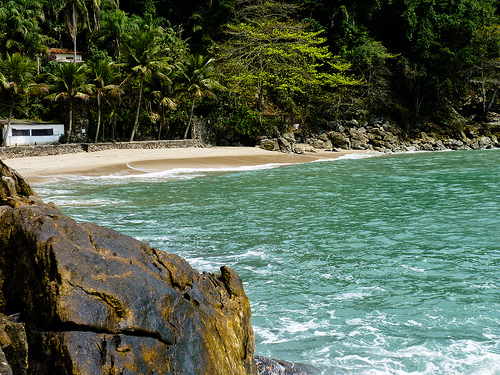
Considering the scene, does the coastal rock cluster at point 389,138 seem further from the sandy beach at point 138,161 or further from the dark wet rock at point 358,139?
the sandy beach at point 138,161

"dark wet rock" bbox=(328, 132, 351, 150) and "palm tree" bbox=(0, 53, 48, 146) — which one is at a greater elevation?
"palm tree" bbox=(0, 53, 48, 146)

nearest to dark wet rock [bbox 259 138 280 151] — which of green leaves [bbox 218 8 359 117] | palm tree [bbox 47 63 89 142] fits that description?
green leaves [bbox 218 8 359 117]

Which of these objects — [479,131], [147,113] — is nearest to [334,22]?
[479,131]

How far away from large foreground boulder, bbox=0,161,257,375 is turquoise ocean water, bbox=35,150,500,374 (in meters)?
1.83

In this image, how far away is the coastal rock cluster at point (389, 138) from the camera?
3762cm

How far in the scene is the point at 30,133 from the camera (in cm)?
3153

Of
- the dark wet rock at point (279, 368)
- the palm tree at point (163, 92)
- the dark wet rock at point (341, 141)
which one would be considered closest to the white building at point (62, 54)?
the palm tree at point (163, 92)

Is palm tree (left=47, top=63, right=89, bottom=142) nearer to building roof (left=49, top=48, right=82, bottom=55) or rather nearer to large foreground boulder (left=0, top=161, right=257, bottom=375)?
building roof (left=49, top=48, right=82, bottom=55)

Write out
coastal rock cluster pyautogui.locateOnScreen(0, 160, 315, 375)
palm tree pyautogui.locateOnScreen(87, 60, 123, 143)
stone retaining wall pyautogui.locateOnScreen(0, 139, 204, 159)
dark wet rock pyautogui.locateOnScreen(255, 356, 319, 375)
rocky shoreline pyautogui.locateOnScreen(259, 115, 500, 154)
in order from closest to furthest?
coastal rock cluster pyautogui.locateOnScreen(0, 160, 315, 375), dark wet rock pyautogui.locateOnScreen(255, 356, 319, 375), stone retaining wall pyautogui.locateOnScreen(0, 139, 204, 159), palm tree pyautogui.locateOnScreen(87, 60, 123, 143), rocky shoreline pyautogui.locateOnScreen(259, 115, 500, 154)

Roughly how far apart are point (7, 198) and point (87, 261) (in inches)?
93.2

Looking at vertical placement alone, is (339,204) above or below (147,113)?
below

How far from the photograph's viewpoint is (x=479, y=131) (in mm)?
41906

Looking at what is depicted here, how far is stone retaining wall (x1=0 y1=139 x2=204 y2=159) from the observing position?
81.9 ft

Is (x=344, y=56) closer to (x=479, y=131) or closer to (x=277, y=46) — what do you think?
(x=277, y=46)
